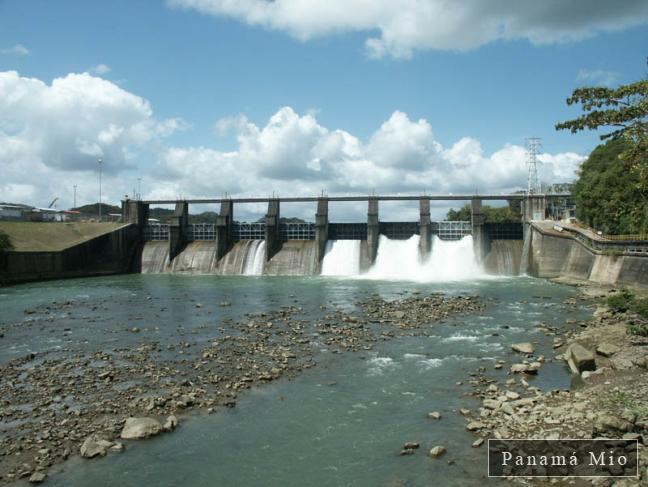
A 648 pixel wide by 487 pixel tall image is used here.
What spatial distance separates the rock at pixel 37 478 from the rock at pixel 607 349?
17.0 metres

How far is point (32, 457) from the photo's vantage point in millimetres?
10688

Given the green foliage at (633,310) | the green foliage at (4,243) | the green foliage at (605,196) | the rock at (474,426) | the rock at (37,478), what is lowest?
the rock at (37,478)

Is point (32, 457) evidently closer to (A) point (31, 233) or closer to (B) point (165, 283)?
(B) point (165, 283)

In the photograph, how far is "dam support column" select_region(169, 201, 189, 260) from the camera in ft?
186

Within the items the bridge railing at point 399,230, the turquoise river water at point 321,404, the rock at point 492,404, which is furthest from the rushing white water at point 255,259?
the rock at point 492,404

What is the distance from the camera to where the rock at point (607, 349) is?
16.8m

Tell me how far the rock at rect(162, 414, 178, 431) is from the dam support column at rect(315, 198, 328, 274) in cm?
3952

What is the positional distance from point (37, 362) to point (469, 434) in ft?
51.8

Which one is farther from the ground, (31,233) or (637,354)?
(31,233)

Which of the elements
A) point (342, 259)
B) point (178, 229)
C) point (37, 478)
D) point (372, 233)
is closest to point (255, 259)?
point (342, 259)

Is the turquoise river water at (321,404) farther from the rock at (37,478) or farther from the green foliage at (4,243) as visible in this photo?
the green foliage at (4,243)

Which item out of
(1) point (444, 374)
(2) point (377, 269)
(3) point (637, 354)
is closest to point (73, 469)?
(1) point (444, 374)

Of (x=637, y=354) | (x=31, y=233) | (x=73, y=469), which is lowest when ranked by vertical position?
(x=73, y=469)

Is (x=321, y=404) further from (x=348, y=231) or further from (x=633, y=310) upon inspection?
(x=348, y=231)
